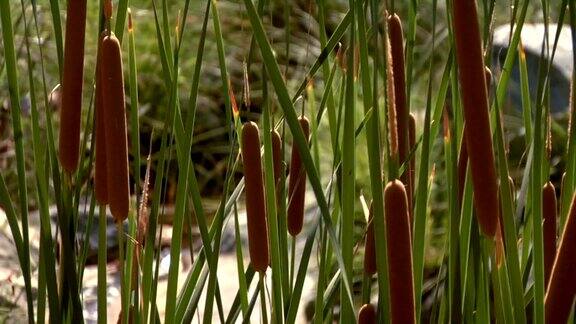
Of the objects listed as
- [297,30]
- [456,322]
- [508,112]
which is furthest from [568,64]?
[456,322]

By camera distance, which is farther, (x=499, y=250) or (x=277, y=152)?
(x=277, y=152)

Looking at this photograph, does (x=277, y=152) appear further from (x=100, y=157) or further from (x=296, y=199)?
(x=100, y=157)

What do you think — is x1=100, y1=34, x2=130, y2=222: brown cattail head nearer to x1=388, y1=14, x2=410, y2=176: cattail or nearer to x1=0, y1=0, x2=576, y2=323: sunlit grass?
x1=0, y1=0, x2=576, y2=323: sunlit grass

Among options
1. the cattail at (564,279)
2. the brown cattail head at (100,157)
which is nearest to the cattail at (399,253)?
the cattail at (564,279)

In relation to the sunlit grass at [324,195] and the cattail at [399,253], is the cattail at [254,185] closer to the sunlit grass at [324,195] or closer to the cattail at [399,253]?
the sunlit grass at [324,195]

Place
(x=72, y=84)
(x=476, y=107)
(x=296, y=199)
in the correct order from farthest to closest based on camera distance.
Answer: (x=296, y=199) → (x=72, y=84) → (x=476, y=107)

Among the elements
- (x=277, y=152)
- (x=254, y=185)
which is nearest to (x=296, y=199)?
(x=277, y=152)
